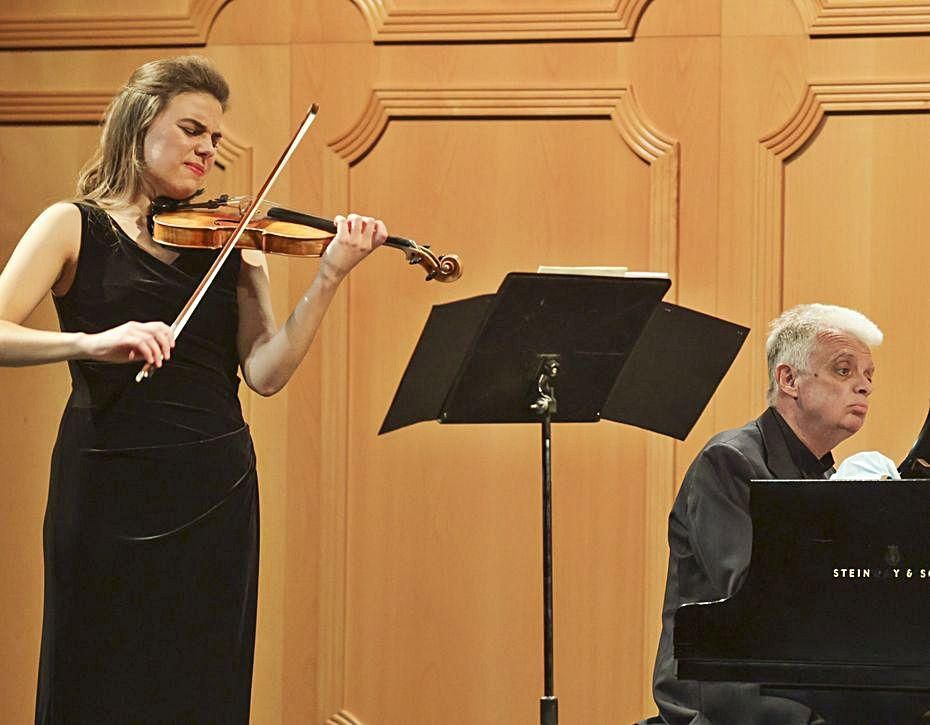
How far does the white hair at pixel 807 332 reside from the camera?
2.79 m

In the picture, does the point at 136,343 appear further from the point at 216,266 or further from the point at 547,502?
the point at 547,502

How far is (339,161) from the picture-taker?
3.86 m

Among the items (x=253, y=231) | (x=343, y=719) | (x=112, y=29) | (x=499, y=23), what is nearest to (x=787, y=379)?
(x=253, y=231)

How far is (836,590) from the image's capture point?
213cm

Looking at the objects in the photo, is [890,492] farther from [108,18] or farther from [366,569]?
[108,18]

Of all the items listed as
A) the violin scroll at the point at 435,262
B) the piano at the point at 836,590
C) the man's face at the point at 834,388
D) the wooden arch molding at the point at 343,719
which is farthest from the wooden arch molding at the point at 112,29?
the piano at the point at 836,590

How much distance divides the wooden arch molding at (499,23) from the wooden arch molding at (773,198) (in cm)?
51

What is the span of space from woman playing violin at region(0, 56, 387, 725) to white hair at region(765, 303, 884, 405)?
0.92 m

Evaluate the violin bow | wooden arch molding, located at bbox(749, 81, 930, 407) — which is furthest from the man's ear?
the violin bow

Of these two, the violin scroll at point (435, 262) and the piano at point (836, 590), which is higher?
the violin scroll at point (435, 262)

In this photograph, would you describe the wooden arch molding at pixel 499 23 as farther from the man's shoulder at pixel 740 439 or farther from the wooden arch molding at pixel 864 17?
the man's shoulder at pixel 740 439

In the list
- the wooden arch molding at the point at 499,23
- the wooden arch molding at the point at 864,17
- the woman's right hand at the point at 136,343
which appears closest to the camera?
the woman's right hand at the point at 136,343

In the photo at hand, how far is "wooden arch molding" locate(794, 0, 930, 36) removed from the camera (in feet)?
11.9

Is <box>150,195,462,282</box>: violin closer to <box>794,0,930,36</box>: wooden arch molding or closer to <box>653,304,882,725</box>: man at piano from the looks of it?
<box>653,304,882,725</box>: man at piano
